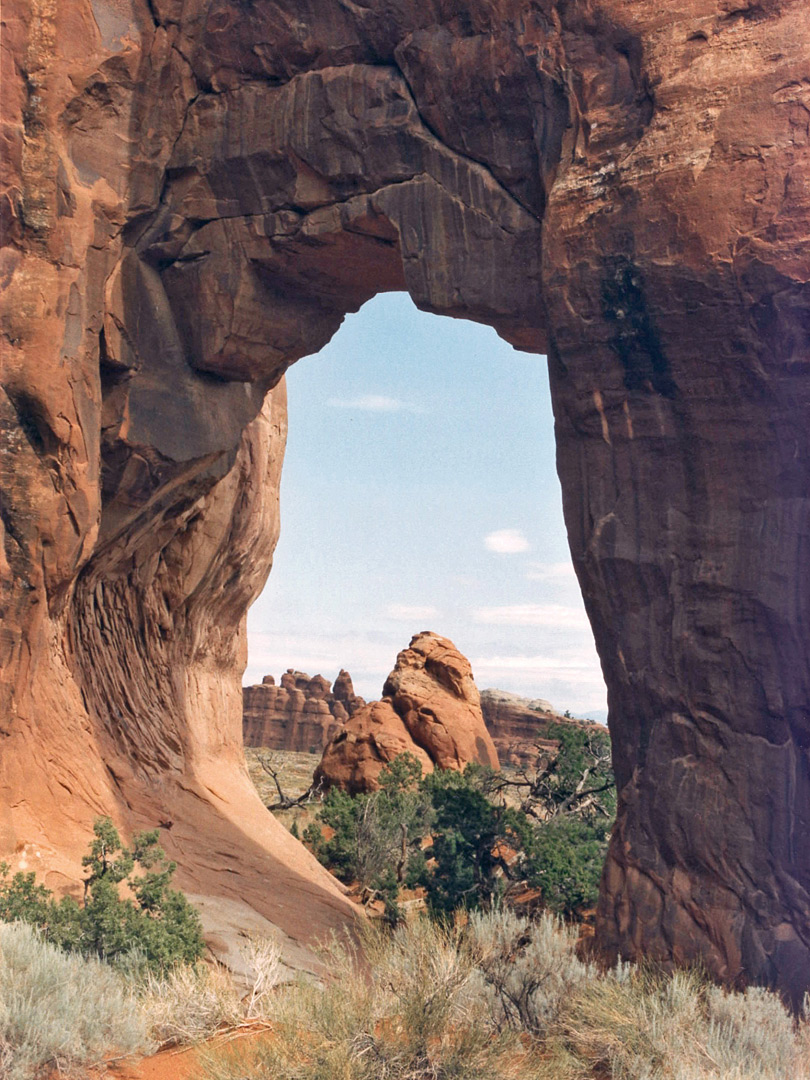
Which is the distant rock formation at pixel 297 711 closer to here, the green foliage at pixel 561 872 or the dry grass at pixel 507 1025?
the green foliage at pixel 561 872

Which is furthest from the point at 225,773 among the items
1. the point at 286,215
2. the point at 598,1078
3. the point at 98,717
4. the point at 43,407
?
the point at 598,1078

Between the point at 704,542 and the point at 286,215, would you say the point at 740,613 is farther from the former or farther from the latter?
the point at 286,215

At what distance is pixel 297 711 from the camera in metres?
55.0

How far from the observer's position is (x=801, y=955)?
8570 millimetres

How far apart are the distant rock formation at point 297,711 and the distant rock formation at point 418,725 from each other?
92.8ft

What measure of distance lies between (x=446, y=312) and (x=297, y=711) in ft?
149

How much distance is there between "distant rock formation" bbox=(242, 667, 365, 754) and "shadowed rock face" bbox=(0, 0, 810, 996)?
3916 cm

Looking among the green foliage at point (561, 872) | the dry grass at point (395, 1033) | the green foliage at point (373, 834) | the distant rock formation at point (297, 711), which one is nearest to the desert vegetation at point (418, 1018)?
the dry grass at point (395, 1033)

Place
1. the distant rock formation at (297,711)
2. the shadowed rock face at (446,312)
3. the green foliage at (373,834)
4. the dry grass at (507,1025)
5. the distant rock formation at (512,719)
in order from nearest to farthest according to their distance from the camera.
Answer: the dry grass at (507,1025)
the shadowed rock face at (446,312)
the green foliage at (373,834)
the distant rock formation at (512,719)
the distant rock formation at (297,711)

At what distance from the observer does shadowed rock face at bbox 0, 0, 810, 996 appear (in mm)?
9094

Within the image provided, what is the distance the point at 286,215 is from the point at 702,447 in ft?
17.8

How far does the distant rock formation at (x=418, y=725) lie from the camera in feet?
69.3

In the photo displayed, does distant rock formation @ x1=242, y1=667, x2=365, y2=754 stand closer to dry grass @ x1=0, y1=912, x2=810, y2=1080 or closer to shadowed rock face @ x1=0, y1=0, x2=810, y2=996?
shadowed rock face @ x1=0, y1=0, x2=810, y2=996

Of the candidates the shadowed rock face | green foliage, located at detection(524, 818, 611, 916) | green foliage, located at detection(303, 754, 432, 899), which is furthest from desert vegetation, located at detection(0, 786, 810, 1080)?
green foliage, located at detection(303, 754, 432, 899)
